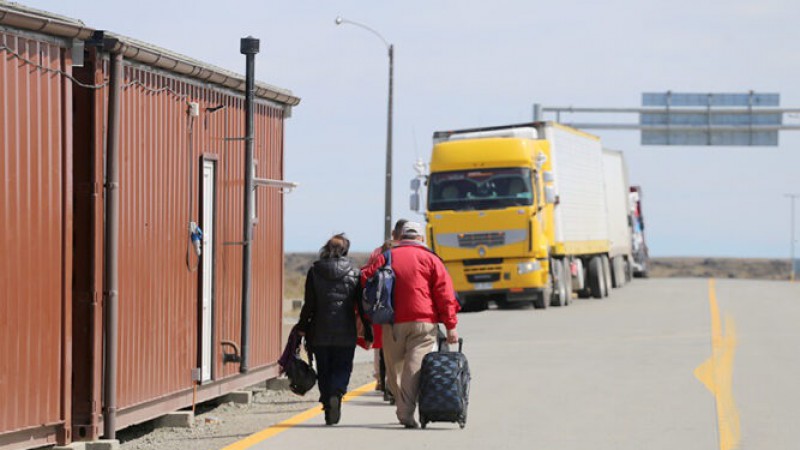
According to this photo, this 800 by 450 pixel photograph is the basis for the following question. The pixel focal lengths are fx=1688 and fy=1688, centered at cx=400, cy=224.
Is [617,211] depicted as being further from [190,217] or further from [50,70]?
[50,70]

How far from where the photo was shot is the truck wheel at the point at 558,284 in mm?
37688

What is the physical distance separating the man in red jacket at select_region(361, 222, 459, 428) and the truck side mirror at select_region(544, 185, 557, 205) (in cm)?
2221

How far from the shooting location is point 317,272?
13.9 metres

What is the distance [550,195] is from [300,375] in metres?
22.9

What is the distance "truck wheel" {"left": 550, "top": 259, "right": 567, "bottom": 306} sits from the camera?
124ft

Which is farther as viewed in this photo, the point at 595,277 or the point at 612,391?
the point at 595,277

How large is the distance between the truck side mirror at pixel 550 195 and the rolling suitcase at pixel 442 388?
2260 cm

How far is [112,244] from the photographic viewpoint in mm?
12555

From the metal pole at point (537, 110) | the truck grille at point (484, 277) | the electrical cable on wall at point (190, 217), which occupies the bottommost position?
the truck grille at point (484, 277)

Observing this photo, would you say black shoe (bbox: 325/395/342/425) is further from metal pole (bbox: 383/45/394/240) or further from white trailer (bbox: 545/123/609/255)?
metal pole (bbox: 383/45/394/240)

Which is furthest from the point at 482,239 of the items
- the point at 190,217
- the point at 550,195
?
the point at 190,217

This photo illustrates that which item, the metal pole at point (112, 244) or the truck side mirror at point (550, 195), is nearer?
the metal pole at point (112, 244)

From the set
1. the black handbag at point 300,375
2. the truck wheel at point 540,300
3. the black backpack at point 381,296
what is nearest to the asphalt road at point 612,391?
the black handbag at point 300,375

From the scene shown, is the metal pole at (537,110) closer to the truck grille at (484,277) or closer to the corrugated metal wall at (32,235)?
the truck grille at (484,277)
